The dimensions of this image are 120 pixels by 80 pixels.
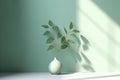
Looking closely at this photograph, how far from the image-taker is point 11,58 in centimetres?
326

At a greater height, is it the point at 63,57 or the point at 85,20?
the point at 85,20

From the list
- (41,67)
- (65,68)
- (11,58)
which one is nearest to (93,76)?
(65,68)

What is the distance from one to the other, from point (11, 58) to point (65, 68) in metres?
0.70

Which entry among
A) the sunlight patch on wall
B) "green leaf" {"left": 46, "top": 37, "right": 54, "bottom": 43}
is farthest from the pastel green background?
"green leaf" {"left": 46, "top": 37, "right": 54, "bottom": 43}

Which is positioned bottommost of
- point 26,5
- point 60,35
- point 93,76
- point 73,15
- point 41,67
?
point 93,76

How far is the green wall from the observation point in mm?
3213

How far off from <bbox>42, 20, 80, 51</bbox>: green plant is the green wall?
9 cm

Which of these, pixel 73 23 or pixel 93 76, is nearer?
pixel 93 76

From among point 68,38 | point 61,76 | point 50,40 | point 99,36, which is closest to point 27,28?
point 50,40

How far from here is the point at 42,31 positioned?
3.22 meters

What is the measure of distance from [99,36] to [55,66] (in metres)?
0.68

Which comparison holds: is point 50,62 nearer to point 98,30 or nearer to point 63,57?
point 63,57

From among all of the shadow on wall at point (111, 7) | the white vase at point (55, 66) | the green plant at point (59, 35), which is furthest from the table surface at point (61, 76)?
the shadow on wall at point (111, 7)

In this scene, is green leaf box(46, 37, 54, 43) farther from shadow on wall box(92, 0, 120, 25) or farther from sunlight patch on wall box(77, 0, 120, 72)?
shadow on wall box(92, 0, 120, 25)
